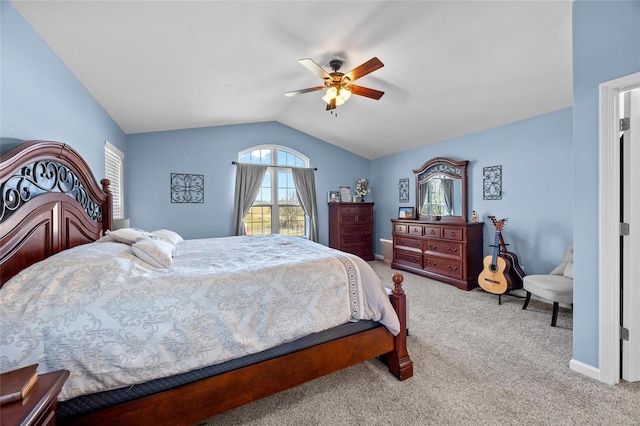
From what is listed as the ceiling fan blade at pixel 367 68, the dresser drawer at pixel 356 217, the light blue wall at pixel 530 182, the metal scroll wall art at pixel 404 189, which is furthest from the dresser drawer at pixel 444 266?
the ceiling fan blade at pixel 367 68

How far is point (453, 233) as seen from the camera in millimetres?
3988

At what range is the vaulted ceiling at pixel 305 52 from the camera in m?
1.88

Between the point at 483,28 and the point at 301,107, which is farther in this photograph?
the point at 301,107

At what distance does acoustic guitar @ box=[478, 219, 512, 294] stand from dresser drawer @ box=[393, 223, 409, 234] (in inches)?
60.4

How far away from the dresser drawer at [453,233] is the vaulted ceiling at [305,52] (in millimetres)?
1550

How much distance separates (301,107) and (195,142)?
6.21ft

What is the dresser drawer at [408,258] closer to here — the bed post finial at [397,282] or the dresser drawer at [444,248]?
the dresser drawer at [444,248]

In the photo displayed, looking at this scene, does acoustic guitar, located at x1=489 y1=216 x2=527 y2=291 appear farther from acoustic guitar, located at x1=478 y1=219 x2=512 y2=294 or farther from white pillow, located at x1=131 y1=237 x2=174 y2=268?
white pillow, located at x1=131 y1=237 x2=174 y2=268

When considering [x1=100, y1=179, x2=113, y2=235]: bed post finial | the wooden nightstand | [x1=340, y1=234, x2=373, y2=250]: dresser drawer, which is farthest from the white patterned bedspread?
[x1=340, y1=234, x2=373, y2=250]: dresser drawer

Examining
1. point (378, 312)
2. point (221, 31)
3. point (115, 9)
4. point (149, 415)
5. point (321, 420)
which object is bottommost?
point (321, 420)

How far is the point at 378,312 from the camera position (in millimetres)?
1829

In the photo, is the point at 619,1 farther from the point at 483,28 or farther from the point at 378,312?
the point at 378,312

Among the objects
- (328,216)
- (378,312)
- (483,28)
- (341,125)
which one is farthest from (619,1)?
(328,216)

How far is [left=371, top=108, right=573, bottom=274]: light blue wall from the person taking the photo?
10.5ft
